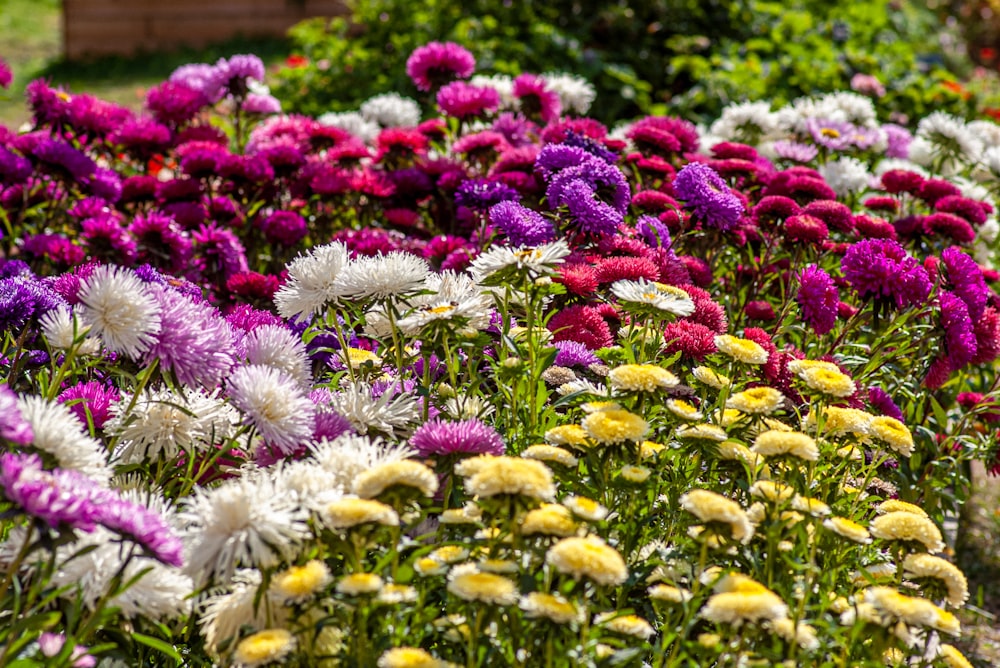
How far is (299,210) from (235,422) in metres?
1.94

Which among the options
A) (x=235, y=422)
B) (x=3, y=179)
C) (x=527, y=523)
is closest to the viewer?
(x=527, y=523)

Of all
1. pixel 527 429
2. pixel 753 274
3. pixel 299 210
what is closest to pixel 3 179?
pixel 299 210

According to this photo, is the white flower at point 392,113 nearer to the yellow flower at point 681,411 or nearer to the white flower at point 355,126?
the white flower at point 355,126

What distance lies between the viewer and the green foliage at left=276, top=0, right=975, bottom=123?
20.0ft

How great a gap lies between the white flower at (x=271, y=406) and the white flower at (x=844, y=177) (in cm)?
259

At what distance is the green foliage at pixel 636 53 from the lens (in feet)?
20.0

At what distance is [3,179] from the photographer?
3404mm

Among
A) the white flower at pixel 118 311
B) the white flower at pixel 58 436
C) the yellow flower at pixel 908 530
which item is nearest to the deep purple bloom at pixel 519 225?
the white flower at pixel 118 311

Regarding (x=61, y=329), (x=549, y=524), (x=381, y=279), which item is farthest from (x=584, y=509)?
(x=61, y=329)

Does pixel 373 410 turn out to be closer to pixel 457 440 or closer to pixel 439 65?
pixel 457 440

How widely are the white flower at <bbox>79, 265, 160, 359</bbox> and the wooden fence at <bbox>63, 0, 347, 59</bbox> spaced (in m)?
11.0

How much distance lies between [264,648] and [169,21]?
1237 centimetres

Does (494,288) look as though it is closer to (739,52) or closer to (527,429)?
(527,429)

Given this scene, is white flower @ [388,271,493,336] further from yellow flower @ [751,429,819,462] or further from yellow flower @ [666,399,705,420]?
yellow flower @ [751,429,819,462]
